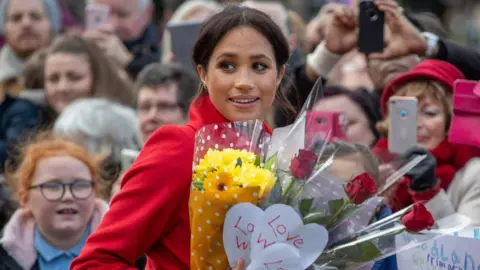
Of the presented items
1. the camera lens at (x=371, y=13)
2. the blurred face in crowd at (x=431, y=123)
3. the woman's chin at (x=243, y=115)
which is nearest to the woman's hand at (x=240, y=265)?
the woman's chin at (x=243, y=115)

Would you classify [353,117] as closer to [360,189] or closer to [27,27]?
[360,189]

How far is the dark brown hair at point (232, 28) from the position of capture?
12.0ft

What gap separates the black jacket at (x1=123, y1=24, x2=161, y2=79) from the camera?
27.1ft

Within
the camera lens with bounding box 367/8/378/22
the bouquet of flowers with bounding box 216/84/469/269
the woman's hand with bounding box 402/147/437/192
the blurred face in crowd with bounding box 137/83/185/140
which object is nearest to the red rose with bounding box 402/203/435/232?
the bouquet of flowers with bounding box 216/84/469/269

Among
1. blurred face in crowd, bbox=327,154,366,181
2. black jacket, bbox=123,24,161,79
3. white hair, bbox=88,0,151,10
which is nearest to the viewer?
blurred face in crowd, bbox=327,154,366,181

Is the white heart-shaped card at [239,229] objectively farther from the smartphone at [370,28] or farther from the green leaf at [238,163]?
the smartphone at [370,28]

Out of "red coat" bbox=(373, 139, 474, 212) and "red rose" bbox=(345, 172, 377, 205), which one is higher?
"red rose" bbox=(345, 172, 377, 205)

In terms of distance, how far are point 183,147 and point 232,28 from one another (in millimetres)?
420

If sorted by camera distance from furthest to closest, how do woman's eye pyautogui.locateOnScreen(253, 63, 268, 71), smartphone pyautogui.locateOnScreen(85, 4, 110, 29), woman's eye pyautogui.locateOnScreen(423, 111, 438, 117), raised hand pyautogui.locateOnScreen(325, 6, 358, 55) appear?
smartphone pyautogui.locateOnScreen(85, 4, 110, 29) → raised hand pyautogui.locateOnScreen(325, 6, 358, 55) → woman's eye pyautogui.locateOnScreen(423, 111, 438, 117) → woman's eye pyautogui.locateOnScreen(253, 63, 268, 71)

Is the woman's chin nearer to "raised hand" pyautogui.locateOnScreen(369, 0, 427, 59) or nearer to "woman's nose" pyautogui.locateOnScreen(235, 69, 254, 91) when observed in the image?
"woman's nose" pyautogui.locateOnScreen(235, 69, 254, 91)

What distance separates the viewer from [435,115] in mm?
5219

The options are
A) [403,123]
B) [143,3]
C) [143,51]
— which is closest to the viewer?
[403,123]

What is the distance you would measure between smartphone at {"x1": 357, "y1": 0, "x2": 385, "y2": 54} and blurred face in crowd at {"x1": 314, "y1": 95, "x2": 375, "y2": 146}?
77 centimetres

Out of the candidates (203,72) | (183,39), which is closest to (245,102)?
(203,72)
